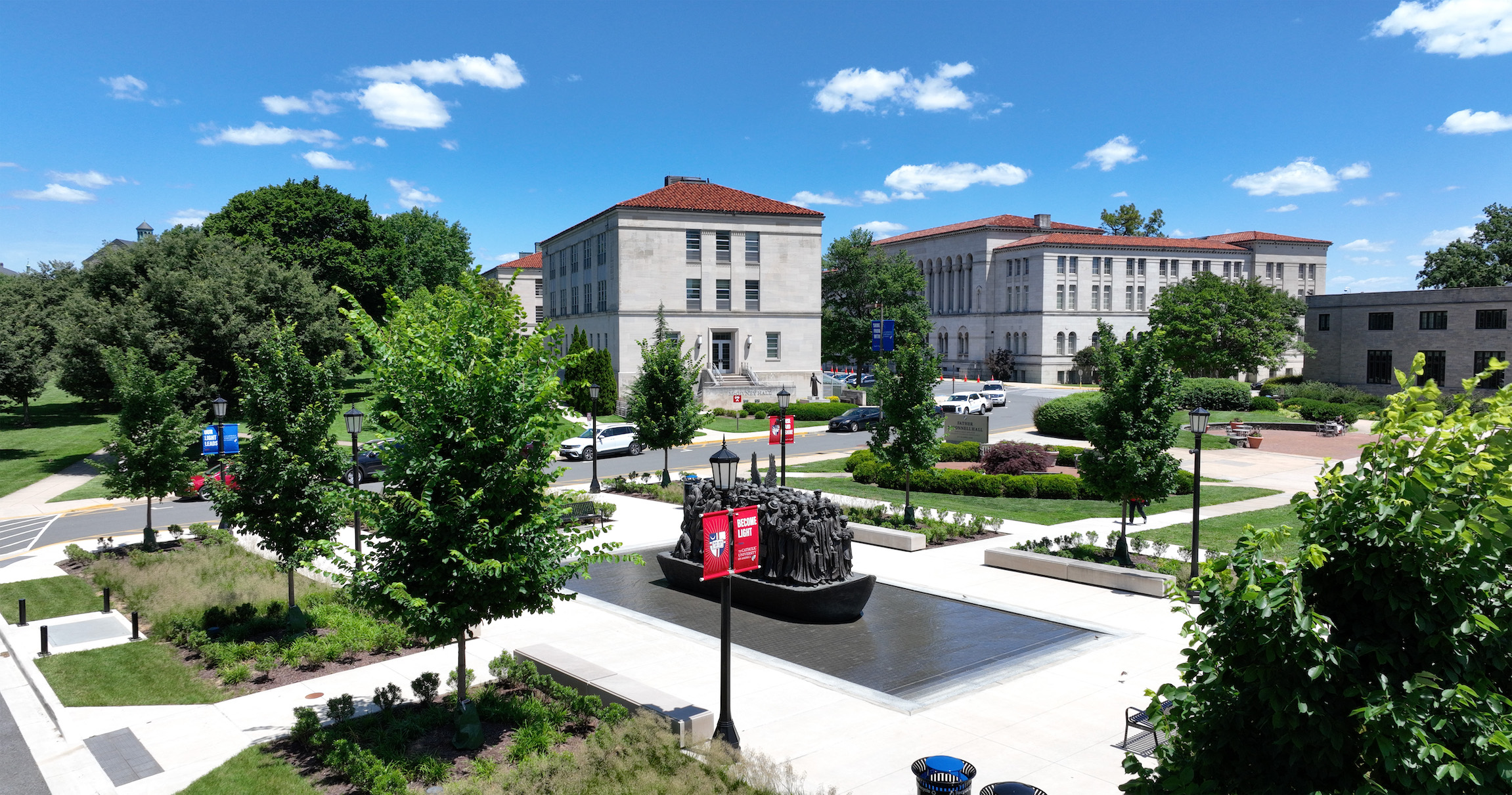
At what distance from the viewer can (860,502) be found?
28188 mm

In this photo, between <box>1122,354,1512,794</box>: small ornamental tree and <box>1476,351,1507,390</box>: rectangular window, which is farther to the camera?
<box>1476,351,1507,390</box>: rectangular window

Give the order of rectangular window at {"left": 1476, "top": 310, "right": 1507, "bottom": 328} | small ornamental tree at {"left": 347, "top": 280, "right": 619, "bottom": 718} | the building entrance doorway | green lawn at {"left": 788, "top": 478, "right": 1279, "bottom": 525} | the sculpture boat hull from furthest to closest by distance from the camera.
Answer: rectangular window at {"left": 1476, "top": 310, "right": 1507, "bottom": 328} → the building entrance doorway → green lawn at {"left": 788, "top": 478, "right": 1279, "bottom": 525} → the sculpture boat hull → small ornamental tree at {"left": 347, "top": 280, "right": 619, "bottom": 718}

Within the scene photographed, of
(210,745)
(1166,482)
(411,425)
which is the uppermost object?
(411,425)

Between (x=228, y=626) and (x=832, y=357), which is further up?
(x=832, y=357)

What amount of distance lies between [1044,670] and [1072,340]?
89735 mm

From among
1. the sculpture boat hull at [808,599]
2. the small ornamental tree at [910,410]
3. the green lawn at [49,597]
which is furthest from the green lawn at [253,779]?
the small ornamental tree at [910,410]

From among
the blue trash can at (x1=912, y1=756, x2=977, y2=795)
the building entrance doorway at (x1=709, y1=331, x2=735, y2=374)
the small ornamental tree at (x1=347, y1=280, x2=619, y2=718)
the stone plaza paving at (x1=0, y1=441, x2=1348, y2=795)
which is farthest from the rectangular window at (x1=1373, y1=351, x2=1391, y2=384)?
the small ornamental tree at (x1=347, y1=280, x2=619, y2=718)

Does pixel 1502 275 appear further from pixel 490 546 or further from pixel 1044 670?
pixel 490 546

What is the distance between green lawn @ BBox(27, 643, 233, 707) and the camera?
13133 mm

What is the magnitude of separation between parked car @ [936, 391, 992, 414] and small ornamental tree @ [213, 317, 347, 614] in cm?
3874

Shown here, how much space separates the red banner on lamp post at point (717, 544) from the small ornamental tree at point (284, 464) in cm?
750

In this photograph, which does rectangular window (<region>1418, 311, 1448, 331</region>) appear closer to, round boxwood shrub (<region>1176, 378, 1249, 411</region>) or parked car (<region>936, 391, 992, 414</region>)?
round boxwood shrub (<region>1176, 378, 1249, 411</region>)

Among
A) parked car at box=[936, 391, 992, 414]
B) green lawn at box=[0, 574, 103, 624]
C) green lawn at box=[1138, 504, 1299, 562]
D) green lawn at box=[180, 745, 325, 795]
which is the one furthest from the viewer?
parked car at box=[936, 391, 992, 414]

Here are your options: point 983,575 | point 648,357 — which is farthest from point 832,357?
point 983,575
